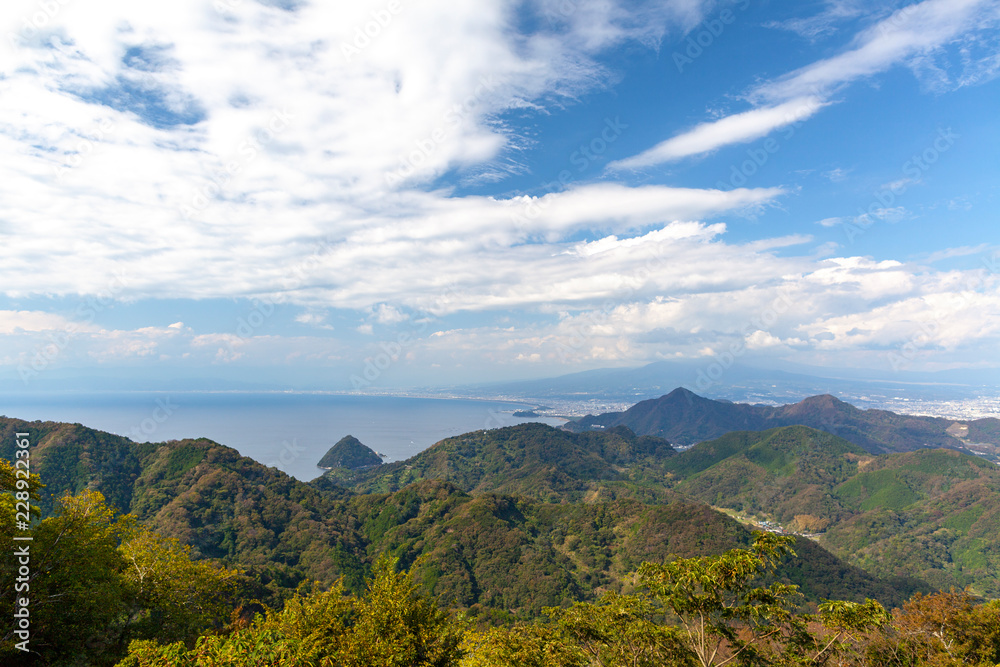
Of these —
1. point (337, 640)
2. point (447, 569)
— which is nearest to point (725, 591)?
point (337, 640)

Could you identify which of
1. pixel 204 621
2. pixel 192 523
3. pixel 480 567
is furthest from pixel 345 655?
pixel 192 523

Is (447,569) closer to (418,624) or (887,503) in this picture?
(418,624)

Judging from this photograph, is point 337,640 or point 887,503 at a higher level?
→ point 337,640

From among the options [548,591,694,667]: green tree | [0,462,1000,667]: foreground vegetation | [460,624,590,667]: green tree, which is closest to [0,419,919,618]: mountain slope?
[0,462,1000,667]: foreground vegetation

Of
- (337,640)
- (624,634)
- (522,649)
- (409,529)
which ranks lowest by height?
(409,529)

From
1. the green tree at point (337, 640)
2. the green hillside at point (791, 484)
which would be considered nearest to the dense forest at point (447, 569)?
the green tree at point (337, 640)

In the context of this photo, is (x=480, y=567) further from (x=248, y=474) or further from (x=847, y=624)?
(x=847, y=624)

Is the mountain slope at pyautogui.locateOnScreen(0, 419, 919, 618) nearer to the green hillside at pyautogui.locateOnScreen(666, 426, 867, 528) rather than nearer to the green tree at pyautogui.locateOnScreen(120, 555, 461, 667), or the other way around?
the green tree at pyautogui.locateOnScreen(120, 555, 461, 667)

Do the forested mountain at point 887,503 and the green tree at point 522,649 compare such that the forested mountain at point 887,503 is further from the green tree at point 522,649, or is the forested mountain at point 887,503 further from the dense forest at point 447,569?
the green tree at point 522,649
